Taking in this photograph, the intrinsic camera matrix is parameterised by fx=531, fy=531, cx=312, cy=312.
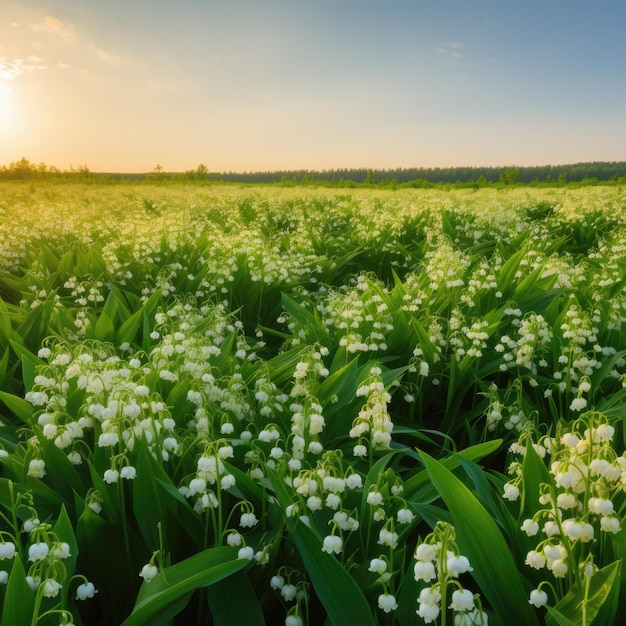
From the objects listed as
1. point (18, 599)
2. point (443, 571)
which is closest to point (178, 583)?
point (18, 599)

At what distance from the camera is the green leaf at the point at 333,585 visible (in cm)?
167

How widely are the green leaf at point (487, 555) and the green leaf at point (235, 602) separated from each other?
751 mm

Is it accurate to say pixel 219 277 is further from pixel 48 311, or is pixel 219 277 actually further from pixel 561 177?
pixel 561 177

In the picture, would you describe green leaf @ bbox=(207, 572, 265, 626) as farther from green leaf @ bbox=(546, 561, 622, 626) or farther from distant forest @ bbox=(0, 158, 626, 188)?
distant forest @ bbox=(0, 158, 626, 188)

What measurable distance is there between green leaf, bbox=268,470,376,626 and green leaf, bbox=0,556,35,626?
0.82 m

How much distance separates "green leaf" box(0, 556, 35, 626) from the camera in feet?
5.05

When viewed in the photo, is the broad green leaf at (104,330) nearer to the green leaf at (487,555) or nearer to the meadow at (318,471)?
the meadow at (318,471)

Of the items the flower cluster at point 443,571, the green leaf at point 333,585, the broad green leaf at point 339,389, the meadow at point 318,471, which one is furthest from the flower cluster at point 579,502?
the broad green leaf at point 339,389

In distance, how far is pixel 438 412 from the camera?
4172 mm

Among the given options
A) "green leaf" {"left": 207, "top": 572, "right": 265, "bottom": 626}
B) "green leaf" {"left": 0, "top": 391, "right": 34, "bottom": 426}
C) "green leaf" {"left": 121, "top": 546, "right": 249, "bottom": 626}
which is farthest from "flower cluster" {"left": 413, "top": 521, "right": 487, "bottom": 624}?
"green leaf" {"left": 0, "top": 391, "right": 34, "bottom": 426}

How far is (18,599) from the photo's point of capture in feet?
5.11

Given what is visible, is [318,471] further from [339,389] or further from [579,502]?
[339,389]

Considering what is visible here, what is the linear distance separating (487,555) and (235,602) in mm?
881

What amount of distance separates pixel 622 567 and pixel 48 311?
176 inches
